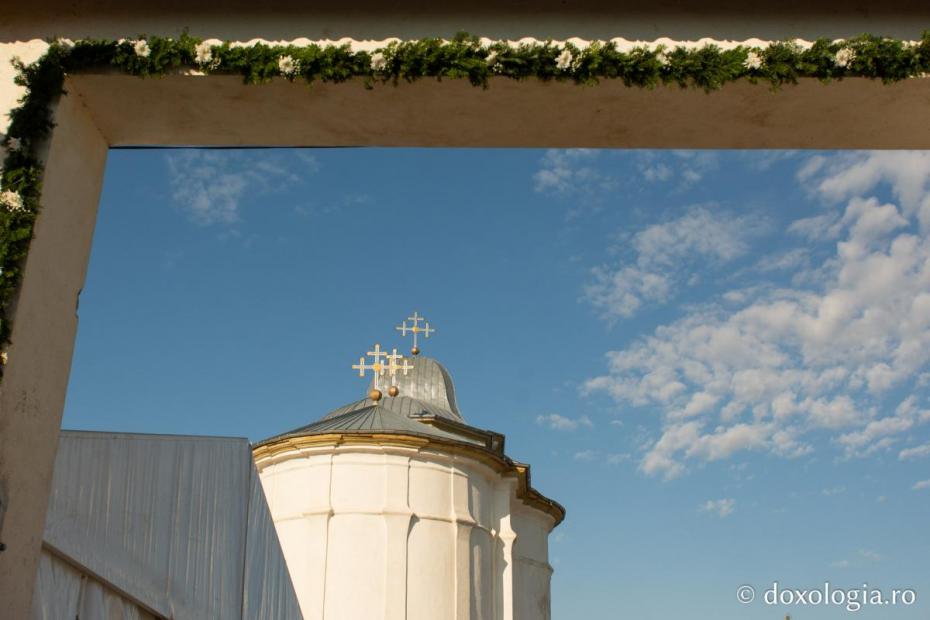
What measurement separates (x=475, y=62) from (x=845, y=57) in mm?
1931

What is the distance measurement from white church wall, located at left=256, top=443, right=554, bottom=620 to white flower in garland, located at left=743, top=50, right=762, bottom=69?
16921 millimetres

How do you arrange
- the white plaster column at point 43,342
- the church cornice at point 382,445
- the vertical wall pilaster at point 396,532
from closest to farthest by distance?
the white plaster column at point 43,342 → the vertical wall pilaster at point 396,532 → the church cornice at point 382,445

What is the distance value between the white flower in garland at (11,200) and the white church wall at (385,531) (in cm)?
1676

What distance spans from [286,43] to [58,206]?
1.46 metres

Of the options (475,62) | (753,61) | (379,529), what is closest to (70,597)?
(475,62)

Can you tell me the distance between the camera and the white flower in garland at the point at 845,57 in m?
5.16

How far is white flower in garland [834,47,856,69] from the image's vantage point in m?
5.16

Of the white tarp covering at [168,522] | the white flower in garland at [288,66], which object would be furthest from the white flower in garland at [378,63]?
the white tarp covering at [168,522]

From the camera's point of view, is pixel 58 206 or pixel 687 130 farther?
pixel 687 130

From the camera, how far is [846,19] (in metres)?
5.44

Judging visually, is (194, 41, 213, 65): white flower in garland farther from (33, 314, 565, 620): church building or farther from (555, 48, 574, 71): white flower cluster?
(33, 314, 565, 620): church building

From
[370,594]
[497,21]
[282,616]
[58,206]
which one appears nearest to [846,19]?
[497,21]

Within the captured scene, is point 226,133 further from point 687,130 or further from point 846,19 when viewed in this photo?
point 846,19

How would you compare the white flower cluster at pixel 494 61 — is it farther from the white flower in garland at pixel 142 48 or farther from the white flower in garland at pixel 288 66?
the white flower in garland at pixel 142 48
